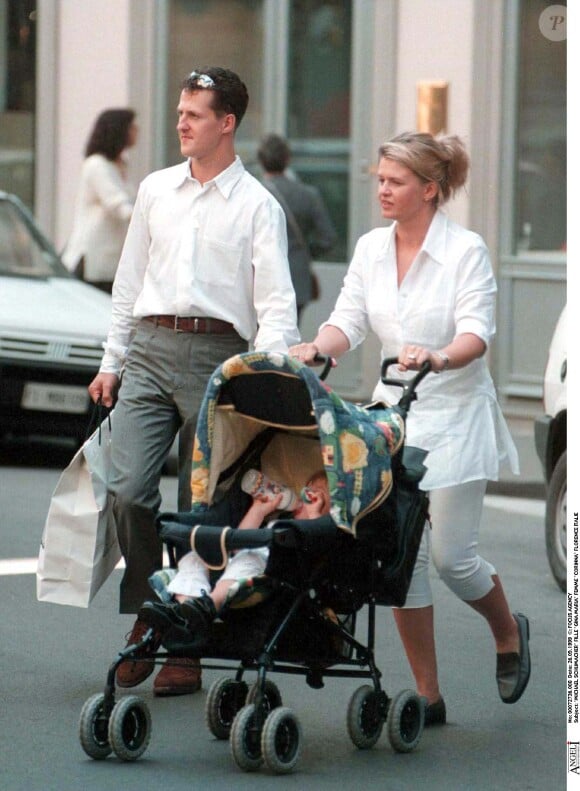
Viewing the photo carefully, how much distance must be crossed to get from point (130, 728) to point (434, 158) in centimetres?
203

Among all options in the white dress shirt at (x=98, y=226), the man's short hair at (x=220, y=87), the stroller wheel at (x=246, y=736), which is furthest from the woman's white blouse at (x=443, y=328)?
the white dress shirt at (x=98, y=226)

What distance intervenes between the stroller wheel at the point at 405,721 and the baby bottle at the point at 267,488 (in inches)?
25.7

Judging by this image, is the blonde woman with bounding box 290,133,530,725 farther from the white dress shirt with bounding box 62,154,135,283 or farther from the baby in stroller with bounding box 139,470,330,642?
the white dress shirt with bounding box 62,154,135,283

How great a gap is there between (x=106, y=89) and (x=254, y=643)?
487 inches

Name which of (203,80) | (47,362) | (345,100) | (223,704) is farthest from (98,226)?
(223,704)

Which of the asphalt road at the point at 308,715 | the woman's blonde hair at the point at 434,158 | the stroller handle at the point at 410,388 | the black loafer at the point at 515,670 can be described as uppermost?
the woman's blonde hair at the point at 434,158

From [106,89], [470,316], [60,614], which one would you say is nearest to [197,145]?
[470,316]

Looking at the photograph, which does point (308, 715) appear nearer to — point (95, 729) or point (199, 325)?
point (95, 729)

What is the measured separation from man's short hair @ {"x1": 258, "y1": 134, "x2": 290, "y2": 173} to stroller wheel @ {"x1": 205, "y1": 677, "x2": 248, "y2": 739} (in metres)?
7.56

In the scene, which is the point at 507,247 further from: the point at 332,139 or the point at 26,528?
the point at 26,528

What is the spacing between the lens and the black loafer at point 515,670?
6496 millimetres

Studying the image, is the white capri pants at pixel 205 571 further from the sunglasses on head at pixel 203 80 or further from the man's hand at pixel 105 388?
the sunglasses on head at pixel 203 80

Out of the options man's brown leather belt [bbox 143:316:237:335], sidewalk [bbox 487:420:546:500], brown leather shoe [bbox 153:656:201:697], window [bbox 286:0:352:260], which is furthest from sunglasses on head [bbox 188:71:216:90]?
window [bbox 286:0:352:260]

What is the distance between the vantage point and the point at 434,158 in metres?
6.30
